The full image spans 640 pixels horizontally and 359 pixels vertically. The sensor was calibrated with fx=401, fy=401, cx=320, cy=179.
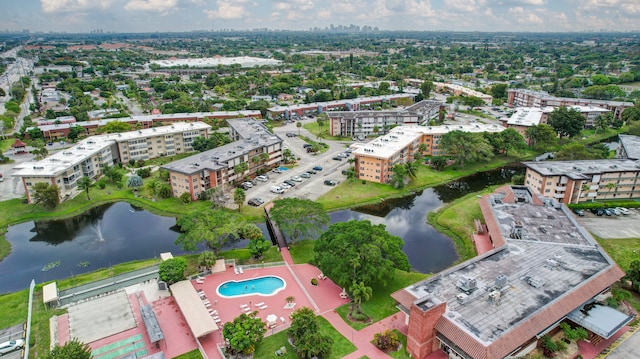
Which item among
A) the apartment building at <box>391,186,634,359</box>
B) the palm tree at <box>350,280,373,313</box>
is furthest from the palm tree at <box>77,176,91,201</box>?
the apartment building at <box>391,186,634,359</box>

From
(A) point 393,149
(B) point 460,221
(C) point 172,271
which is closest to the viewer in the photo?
(C) point 172,271

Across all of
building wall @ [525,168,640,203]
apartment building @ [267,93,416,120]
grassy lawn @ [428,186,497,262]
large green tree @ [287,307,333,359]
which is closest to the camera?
large green tree @ [287,307,333,359]

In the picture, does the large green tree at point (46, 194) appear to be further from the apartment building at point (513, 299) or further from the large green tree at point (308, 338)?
the apartment building at point (513, 299)

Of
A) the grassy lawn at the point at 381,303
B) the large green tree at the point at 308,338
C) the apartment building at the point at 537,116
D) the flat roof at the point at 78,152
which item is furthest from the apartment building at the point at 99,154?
the apartment building at the point at 537,116

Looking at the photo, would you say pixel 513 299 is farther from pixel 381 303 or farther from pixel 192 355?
pixel 192 355

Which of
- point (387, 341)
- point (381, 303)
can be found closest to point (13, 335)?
point (387, 341)

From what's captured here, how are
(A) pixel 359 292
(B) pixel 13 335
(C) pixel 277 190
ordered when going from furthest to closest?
1. (C) pixel 277 190
2. (A) pixel 359 292
3. (B) pixel 13 335

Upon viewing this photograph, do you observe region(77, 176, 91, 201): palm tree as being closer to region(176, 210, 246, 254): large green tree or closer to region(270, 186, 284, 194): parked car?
region(176, 210, 246, 254): large green tree
